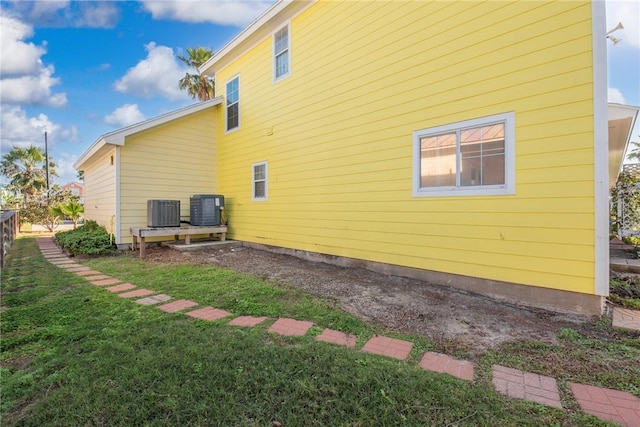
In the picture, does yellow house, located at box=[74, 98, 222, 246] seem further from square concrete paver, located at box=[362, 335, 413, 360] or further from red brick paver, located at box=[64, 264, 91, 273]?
square concrete paver, located at box=[362, 335, 413, 360]

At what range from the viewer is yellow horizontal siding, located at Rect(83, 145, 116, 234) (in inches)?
331

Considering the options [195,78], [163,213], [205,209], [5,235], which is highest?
[195,78]

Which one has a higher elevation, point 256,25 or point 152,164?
point 256,25

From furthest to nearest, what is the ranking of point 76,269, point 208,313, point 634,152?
point 634,152
point 76,269
point 208,313

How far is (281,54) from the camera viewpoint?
7.73m

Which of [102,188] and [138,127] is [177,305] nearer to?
[138,127]

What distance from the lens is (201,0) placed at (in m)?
6.99

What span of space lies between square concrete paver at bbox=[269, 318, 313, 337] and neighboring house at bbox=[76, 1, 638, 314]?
8.15 ft

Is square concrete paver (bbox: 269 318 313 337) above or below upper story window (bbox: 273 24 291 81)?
below

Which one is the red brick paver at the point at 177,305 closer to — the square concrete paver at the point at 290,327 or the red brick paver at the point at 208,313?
the red brick paver at the point at 208,313

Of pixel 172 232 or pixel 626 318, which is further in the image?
pixel 172 232

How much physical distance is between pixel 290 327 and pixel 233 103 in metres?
8.31

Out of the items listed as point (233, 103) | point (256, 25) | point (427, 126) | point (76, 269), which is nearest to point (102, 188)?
point (76, 269)

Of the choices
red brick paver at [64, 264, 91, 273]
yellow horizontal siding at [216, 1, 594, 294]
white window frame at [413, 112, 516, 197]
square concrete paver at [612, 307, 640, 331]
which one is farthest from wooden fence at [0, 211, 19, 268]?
square concrete paver at [612, 307, 640, 331]
